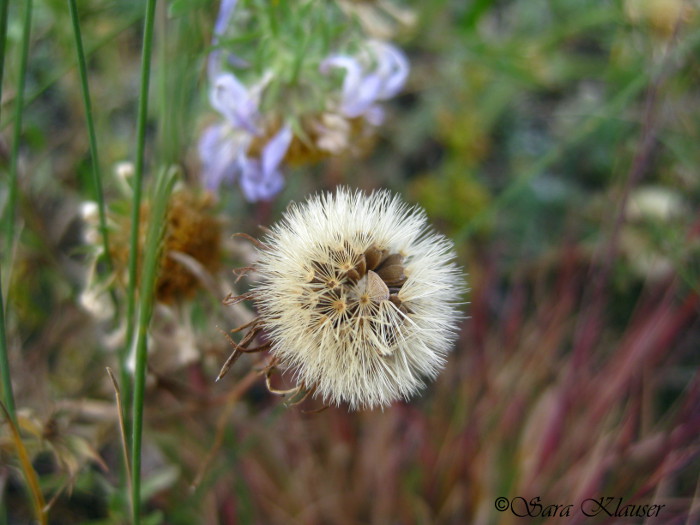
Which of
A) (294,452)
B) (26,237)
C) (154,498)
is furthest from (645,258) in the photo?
(26,237)

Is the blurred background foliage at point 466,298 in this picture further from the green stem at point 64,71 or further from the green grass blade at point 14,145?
the green grass blade at point 14,145

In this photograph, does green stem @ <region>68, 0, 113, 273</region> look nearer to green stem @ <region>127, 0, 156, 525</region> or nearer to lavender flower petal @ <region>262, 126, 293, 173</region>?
green stem @ <region>127, 0, 156, 525</region>

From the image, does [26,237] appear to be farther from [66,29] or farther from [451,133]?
[451,133]

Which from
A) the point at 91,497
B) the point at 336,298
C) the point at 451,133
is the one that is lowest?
the point at 91,497

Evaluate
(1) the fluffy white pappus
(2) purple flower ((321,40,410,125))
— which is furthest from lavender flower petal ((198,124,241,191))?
(1) the fluffy white pappus

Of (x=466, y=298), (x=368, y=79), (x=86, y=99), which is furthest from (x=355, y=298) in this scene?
(x=466, y=298)

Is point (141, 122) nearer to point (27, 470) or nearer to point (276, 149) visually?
point (276, 149)

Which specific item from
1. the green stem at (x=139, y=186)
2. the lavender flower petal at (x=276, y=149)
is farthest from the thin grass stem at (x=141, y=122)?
the lavender flower petal at (x=276, y=149)
